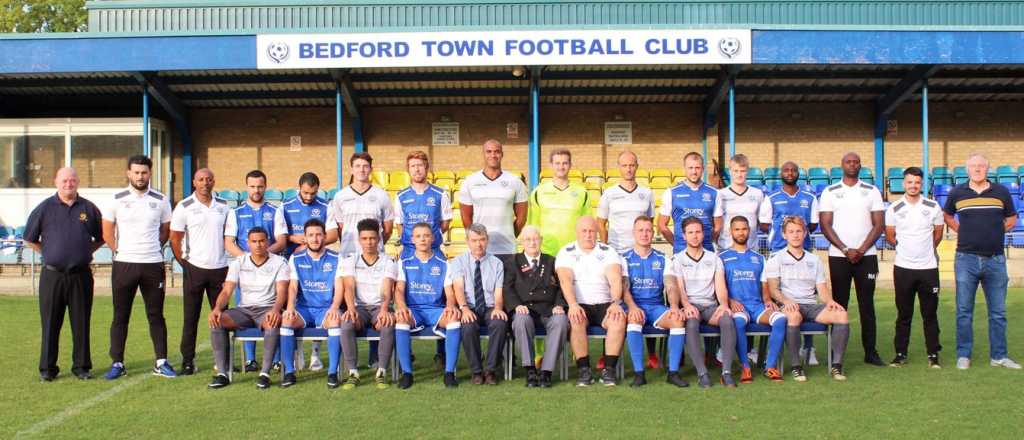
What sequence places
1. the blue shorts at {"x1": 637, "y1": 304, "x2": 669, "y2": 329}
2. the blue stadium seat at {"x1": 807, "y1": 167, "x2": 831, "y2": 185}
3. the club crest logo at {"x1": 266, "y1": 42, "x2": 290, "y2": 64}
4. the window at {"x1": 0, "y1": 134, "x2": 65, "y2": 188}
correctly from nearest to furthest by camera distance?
the blue shorts at {"x1": 637, "y1": 304, "x2": 669, "y2": 329} < the club crest logo at {"x1": 266, "y1": 42, "x2": 290, "y2": 64} < the window at {"x1": 0, "y1": 134, "x2": 65, "y2": 188} < the blue stadium seat at {"x1": 807, "y1": 167, "x2": 831, "y2": 185}

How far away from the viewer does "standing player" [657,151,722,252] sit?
745cm

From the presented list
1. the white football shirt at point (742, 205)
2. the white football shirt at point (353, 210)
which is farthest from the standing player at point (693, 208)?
the white football shirt at point (353, 210)

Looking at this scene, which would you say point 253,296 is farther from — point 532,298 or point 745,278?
point 745,278

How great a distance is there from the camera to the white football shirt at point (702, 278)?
22.6ft

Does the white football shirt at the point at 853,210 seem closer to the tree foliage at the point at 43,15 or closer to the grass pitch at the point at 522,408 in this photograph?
the grass pitch at the point at 522,408

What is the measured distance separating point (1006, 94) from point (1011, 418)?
1495 cm

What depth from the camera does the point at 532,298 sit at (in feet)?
21.9

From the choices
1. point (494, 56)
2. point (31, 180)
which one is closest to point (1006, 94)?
point (494, 56)

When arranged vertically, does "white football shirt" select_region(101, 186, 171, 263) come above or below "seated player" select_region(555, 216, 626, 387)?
above

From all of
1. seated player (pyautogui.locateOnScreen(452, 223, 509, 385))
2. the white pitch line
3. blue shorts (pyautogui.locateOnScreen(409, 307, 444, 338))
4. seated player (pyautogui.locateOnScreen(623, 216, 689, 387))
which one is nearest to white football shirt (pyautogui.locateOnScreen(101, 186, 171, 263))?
the white pitch line

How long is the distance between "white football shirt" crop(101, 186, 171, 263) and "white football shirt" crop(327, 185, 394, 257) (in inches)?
52.7

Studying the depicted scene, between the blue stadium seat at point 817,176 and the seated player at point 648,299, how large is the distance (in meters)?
11.8

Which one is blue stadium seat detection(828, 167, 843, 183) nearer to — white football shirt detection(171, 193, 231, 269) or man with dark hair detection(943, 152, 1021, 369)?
man with dark hair detection(943, 152, 1021, 369)

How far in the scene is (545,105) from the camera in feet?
61.2
